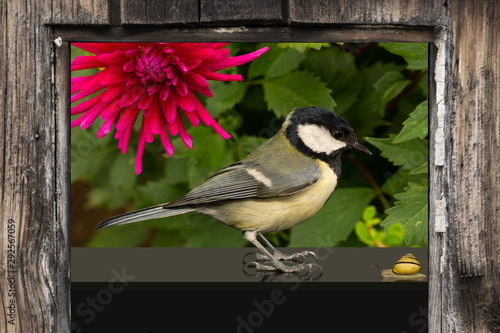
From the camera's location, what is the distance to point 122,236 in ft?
7.16

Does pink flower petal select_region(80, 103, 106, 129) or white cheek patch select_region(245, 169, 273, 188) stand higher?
pink flower petal select_region(80, 103, 106, 129)

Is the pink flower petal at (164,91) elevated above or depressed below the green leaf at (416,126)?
above

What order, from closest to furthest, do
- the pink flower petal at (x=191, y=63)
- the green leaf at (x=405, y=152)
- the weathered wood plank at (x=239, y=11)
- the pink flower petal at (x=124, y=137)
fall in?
1. the weathered wood plank at (x=239, y=11)
2. the pink flower petal at (x=191, y=63)
3. the pink flower petal at (x=124, y=137)
4. the green leaf at (x=405, y=152)

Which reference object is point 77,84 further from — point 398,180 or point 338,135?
point 398,180

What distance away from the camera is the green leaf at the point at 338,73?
1979mm

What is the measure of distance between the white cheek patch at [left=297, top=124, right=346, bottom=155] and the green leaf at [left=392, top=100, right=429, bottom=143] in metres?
0.13

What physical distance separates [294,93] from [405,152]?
31 cm

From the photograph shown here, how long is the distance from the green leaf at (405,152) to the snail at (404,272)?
0.24 meters

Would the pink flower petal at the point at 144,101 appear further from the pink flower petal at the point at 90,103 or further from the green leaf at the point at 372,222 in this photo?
the green leaf at the point at 372,222

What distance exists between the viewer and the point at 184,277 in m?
1.62

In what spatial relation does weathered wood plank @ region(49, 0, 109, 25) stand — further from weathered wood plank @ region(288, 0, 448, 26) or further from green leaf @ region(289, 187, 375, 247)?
green leaf @ region(289, 187, 375, 247)

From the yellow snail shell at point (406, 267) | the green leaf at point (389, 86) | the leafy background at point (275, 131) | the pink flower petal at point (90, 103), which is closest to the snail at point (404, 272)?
the yellow snail shell at point (406, 267)

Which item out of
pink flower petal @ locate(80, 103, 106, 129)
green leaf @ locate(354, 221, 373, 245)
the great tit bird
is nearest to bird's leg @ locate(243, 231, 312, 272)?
the great tit bird

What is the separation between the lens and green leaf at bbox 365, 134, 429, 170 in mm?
1788
